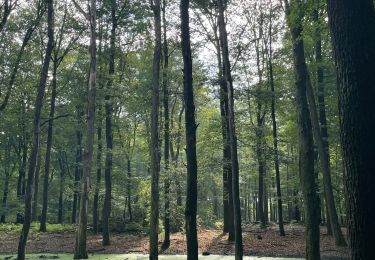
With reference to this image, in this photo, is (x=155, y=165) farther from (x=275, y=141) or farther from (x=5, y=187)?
(x=5, y=187)

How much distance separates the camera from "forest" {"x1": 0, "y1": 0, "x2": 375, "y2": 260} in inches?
155

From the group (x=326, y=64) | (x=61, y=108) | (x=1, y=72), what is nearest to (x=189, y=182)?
(x=326, y=64)

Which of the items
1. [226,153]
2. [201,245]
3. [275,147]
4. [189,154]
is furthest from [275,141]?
[189,154]

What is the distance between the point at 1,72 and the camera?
2128 cm

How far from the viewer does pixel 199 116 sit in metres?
31.4

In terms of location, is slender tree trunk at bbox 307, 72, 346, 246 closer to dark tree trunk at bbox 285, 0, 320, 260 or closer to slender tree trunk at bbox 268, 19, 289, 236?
slender tree trunk at bbox 268, 19, 289, 236

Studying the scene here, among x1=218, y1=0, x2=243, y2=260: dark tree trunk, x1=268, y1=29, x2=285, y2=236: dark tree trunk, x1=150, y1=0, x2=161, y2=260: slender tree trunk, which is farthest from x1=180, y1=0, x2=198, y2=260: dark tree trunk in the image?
x1=268, y1=29, x2=285, y2=236: dark tree trunk

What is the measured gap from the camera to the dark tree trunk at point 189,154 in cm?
893

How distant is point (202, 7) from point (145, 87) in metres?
4.81

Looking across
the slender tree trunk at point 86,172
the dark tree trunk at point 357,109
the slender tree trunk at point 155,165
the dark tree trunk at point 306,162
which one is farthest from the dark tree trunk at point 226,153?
the dark tree trunk at point 357,109

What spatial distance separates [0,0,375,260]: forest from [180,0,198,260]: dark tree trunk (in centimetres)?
3

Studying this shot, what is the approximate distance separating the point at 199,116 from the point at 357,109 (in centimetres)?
2759

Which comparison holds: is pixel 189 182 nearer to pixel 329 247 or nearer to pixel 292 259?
pixel 292 259

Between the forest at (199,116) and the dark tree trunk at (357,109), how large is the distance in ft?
0.04
